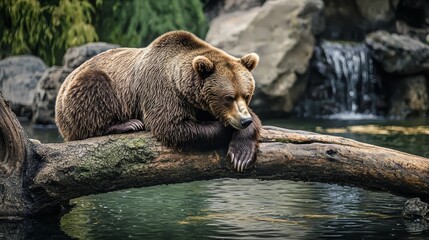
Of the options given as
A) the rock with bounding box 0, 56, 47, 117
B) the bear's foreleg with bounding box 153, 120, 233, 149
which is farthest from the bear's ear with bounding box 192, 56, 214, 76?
the rock with bounding box 0, 56, 47, 117

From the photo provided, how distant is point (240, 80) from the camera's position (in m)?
6.66

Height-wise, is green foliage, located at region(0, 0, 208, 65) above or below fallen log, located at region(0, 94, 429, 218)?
below

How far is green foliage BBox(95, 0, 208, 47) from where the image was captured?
18953mm

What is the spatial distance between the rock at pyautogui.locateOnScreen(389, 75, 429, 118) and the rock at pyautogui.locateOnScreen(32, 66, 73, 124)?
665 cm

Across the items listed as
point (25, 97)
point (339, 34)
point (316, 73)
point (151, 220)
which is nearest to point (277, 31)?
point (316, 73)

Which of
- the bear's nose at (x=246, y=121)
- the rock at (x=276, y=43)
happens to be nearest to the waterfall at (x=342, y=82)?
the rock at (x=276, y=43)

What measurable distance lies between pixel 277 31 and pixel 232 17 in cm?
158

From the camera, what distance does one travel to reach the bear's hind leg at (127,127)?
6988 millimetres

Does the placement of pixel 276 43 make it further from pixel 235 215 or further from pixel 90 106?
pixel 90 106

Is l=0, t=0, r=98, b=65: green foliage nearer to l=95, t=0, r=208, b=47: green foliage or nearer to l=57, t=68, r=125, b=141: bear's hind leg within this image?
l=95, t=0, r=208, b=47: green foliage

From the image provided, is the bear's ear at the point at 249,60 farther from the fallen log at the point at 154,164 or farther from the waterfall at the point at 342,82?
the waterfall at the point at 342,82

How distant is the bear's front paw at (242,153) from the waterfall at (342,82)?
11687mm

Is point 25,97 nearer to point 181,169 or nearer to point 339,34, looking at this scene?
point 339,34

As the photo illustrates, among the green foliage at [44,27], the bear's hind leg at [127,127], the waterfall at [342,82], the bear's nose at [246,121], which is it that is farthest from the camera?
the green foliage at [44,27]
